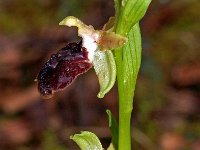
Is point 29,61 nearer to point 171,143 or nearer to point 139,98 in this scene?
point 139,98

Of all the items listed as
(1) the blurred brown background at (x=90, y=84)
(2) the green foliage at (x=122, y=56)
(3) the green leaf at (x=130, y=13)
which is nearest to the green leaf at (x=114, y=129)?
(2) the green foliage at (x=122, y=56)

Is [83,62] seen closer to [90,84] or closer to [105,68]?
[105,68]

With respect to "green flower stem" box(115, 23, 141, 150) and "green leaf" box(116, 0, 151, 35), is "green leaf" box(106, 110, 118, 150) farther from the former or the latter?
"green leaf" box(116, 0, 151, 35)

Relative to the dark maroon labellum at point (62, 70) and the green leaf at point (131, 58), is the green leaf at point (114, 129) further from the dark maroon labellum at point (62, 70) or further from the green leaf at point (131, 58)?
the dark maroon labellum at point (62, 70)

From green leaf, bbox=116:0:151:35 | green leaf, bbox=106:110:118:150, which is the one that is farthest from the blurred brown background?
green leaf, bbox=116:0:151:35

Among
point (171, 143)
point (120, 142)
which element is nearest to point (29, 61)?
point (171, 143)

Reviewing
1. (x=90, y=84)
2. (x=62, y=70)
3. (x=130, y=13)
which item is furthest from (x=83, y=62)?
(x=90, y=84)
